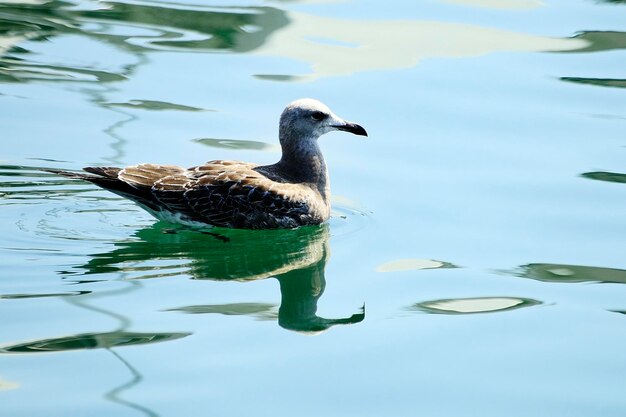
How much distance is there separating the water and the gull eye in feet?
2.23

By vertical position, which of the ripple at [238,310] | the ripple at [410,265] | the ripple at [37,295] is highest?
the ripple at [410,265]

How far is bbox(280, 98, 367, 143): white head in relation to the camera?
404 inches

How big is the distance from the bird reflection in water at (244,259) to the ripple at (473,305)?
492 millimetres

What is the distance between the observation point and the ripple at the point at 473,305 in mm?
8031

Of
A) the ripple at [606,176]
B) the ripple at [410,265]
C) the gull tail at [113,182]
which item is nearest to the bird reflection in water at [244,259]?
the gull tail at [113,182]

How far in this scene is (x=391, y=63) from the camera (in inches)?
518

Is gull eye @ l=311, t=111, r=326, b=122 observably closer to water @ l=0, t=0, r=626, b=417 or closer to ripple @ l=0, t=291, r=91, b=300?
water @ l=0, t=0, r=626, b=417

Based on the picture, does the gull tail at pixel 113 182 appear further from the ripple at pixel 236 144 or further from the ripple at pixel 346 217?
the ripple at pixel 236 144

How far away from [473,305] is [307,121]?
110 inches

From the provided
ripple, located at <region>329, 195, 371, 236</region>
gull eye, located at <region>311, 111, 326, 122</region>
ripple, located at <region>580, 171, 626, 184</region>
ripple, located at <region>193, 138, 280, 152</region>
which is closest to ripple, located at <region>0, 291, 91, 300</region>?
ripple, located at <region>329, 195, 371, 236</region>

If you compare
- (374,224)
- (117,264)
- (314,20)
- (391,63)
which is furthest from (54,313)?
(314,20)

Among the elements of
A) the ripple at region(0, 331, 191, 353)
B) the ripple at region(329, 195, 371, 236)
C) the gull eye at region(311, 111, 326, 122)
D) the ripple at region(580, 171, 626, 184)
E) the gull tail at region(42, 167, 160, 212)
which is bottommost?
the ripple at region(0, 331, 191, 353)

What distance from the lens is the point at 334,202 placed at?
10.4m

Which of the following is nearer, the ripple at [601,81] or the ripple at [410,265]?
the ripple at [410,265]
